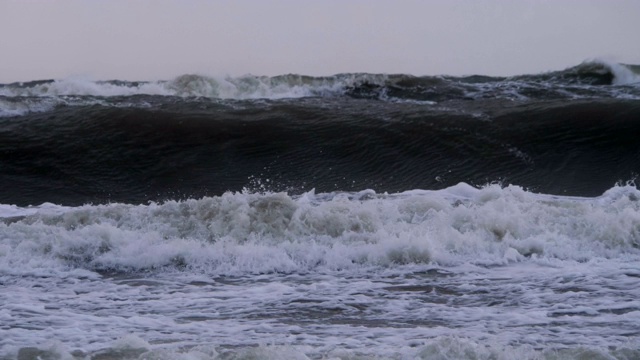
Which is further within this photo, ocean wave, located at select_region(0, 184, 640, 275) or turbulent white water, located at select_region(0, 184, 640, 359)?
ocean wave, located at select_region(0, 184, 640, 275)

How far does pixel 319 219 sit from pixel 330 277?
135 centimetres

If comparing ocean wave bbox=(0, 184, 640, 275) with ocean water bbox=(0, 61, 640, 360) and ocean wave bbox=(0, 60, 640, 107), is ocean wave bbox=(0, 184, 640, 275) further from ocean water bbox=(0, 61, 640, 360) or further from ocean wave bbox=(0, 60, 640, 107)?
ocean wave bbox=(0, 60, 640, 107)

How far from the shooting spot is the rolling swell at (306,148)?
12.8 meters

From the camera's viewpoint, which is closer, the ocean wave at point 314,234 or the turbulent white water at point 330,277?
the turbulent white water at point 330,277

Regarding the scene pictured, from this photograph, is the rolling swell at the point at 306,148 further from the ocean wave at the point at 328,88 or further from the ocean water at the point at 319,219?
the ocean wave at the point at 328,88

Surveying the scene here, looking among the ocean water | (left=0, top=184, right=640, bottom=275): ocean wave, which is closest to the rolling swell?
the ocean water

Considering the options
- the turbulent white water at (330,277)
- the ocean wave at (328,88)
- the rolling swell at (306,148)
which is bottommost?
the turbulent white water at (330,277)

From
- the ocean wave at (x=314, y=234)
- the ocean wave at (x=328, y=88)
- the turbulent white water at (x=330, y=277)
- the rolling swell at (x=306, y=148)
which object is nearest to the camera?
the turbulent white water at (x=330, y=277)

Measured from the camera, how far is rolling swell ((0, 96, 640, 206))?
1276 cm

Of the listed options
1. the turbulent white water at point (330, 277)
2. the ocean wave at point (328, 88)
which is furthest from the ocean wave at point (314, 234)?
the ocean wave at point (328, 88)

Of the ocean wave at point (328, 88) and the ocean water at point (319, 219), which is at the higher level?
the ocean wave at point (328, 88)

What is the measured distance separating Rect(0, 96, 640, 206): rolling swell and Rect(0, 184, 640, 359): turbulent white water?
1.33m

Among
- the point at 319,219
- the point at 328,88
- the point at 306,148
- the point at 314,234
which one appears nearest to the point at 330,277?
the point at 314,234

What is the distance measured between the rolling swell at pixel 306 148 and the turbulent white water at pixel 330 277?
1.33 meters
